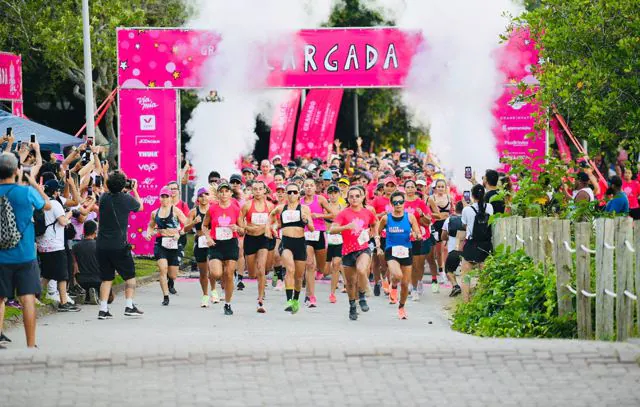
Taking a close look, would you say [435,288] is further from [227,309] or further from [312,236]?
[227,309]

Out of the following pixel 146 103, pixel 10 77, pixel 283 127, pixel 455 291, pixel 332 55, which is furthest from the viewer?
pixel 283 127

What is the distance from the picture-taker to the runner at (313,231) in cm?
1777

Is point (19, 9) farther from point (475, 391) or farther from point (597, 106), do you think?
point (475, 391)

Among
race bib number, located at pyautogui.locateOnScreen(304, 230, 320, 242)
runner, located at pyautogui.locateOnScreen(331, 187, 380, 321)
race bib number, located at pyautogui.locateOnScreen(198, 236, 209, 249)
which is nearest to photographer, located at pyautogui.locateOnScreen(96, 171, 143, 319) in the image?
race bib number, located at pyautogui.locateOnScreen(198, 236, 209, 249)

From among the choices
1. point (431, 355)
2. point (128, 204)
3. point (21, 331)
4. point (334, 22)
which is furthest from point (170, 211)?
point (334, 22)

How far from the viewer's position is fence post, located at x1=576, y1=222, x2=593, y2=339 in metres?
11.7

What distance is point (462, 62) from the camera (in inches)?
923

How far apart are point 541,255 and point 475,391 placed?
482 cm

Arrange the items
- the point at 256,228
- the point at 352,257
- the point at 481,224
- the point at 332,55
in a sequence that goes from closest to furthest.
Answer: the point at 352,257 < the point at 481,224 < the point at 256,228 < the point at 332,55

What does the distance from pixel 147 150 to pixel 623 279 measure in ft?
51.5

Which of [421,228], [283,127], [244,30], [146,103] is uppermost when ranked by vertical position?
[244,30]

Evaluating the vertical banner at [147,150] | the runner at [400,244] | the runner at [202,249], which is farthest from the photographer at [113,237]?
the vertical banner at [147,150]

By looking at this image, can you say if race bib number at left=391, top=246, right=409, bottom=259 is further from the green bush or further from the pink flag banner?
the pink flag banner

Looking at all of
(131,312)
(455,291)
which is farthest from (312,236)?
(131,312)
